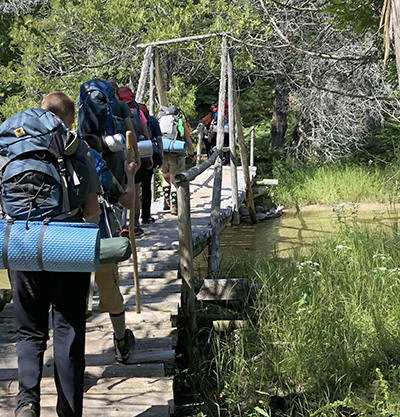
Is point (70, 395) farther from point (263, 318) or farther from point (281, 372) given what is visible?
point (263, 318)

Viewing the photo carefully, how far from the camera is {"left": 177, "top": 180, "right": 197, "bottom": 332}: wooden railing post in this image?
4.54 metres

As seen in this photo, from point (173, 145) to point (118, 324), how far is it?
3744mm

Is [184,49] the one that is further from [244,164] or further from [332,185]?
[332,185]

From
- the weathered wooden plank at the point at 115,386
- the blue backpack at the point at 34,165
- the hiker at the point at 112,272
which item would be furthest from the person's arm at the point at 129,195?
the weathered wooden plank at the point at 115,386

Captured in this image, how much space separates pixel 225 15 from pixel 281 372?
29.2ft

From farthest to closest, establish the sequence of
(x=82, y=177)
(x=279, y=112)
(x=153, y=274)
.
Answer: (x=279, y=112)
(x=153, y=274)
(x=82, y=177)

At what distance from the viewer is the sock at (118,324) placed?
135 inches

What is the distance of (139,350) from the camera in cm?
367

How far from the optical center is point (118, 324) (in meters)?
3.44

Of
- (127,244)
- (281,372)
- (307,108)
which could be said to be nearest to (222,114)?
(281,372)

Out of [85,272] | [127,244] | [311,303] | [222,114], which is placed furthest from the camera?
[222,114]

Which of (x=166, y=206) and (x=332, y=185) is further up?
(x=166, y=206)

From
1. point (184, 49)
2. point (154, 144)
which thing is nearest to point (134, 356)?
point (154, 144)

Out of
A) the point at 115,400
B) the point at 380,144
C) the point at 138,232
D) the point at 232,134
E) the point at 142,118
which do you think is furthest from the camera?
the point at 380,144
